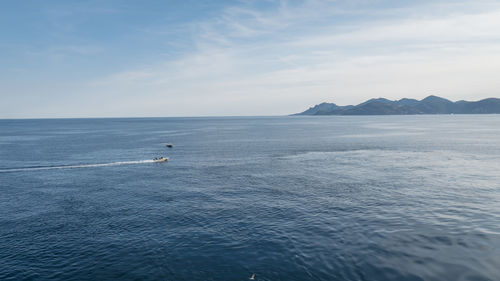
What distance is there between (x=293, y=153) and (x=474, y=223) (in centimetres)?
9920

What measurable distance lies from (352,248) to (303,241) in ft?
27.6

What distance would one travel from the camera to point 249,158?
141m

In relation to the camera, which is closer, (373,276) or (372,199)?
(373,276)

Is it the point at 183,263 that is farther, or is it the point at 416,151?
the point at 416,151

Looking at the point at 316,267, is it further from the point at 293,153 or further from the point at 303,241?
the point at 293,153

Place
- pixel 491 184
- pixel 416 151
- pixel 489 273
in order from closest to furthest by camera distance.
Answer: pixel 489 273
pixel 491 184
pixel 416 151

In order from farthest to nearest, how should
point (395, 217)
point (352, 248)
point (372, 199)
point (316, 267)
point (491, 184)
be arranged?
point (491, 184) < point (372, 199) < point (395, 217) < point (352, 248) < point (316, 267)

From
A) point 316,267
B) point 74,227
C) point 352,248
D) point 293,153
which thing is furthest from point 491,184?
point 74,227

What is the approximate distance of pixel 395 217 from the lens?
2506 inches

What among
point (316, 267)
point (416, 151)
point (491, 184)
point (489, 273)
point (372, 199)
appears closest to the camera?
point (489, 273)

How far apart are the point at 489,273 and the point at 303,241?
88.8ft

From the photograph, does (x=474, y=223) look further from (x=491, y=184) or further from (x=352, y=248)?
(x=491, y=184)

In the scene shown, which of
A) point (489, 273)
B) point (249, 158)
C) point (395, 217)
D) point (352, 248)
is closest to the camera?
point (489, 273)

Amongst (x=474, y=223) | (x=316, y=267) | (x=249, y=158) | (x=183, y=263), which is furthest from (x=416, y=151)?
(x=183, y=263)
